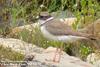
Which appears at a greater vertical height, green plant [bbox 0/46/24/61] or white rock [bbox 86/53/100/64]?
green plant [bbox 0/46/24/61]

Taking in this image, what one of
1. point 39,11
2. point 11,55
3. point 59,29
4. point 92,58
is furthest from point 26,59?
point 39,11

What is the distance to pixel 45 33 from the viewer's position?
316 inches

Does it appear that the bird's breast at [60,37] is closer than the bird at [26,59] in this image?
No

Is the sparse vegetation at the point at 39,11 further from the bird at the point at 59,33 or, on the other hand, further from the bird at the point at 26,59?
the bird at the point at 26,59

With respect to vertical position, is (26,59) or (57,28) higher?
(57,28)

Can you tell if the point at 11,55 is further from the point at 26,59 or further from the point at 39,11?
the point at 39,11

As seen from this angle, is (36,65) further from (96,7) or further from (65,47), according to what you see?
(96,7)

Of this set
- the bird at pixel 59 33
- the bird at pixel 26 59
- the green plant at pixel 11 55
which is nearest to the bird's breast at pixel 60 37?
the bird at pixel 59 33

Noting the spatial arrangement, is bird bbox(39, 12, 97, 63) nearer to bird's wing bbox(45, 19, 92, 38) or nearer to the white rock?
bird's wing bbox(45, 19, 92, 38)

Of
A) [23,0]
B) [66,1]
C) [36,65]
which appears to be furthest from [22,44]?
[23,0]

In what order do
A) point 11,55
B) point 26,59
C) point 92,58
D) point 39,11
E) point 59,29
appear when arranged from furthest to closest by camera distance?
point 39,11 < point 92,58 < point 59,29 < point 11,55 < point 26,59

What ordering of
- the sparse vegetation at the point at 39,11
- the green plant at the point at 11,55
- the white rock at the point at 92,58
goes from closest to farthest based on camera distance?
the green plant at the point at 11,55
the white rock at the point at 92,58
the sparse vegetation at the point at 39,11

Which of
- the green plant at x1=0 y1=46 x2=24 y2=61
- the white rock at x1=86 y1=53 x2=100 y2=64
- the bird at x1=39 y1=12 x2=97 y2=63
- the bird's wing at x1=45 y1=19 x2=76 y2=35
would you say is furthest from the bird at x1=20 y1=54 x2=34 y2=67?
the white rock at x1=86 y1=53 x2=100 y2=64

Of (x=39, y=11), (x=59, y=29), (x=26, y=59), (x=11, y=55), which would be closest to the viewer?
(x=26, y=59)
